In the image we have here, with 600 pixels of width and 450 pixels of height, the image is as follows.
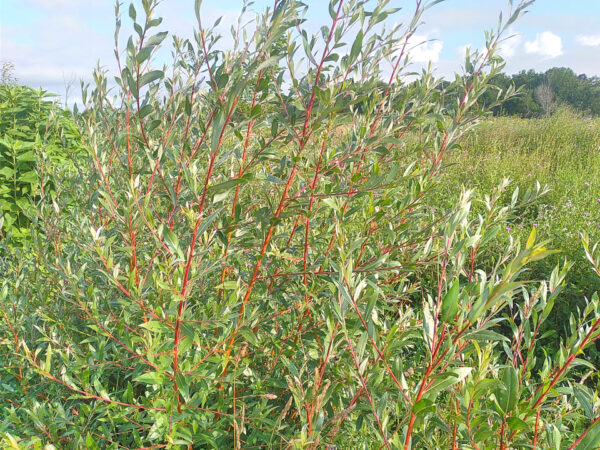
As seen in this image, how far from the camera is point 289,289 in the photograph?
1790 millimetres

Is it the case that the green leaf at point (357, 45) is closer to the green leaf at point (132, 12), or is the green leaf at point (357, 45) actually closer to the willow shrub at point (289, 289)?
the willow shrub at point (289, 289)

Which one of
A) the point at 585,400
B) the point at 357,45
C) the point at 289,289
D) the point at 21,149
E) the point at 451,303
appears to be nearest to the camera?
the point at 451,303

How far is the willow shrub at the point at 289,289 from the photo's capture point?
1124 mm

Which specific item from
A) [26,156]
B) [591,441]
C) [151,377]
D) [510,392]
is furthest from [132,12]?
[26,156]

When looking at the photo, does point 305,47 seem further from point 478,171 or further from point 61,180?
point 478,171

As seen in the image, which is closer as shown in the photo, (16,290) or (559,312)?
(16,290)

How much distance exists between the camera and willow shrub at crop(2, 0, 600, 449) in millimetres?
1124

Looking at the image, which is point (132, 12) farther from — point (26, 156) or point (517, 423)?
point (26, 156)

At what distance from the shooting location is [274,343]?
5.42 ft

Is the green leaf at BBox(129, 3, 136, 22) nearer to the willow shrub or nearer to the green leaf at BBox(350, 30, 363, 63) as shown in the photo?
the willow shrub

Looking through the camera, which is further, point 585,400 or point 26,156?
point 26,156

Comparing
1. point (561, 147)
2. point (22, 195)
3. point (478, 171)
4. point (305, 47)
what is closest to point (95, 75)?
point (305, 47)

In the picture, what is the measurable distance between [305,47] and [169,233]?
2.52ft

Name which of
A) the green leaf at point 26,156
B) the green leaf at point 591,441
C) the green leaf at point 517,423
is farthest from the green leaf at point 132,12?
the green leaf at point 26,156
